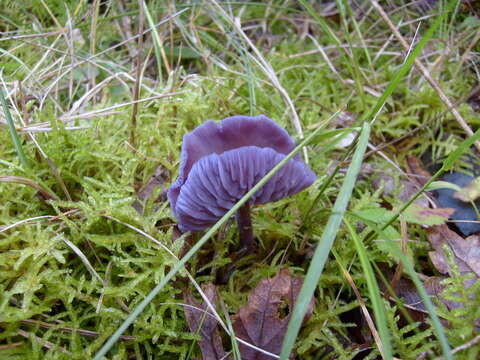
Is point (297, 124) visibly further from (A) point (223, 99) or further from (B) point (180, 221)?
(B) point (180, 221)

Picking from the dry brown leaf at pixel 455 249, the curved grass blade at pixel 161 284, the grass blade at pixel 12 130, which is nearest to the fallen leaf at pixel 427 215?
the dry brown leaf at pixel 455 249

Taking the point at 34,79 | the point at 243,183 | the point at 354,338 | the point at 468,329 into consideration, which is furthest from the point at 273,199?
the point at 34,79

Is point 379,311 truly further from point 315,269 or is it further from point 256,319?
point 256,319

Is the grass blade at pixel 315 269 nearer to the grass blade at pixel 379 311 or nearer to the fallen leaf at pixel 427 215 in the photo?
the grass blade at pixel 379 311

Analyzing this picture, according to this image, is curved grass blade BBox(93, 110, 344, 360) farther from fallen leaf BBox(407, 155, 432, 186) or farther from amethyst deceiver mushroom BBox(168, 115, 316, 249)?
fallen leaf BBox(407, 155, 432, 186)

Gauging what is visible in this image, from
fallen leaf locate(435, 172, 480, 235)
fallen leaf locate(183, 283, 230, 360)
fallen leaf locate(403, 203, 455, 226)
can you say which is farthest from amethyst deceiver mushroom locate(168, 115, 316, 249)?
fallen leaf locate(435, 172, 480, 235)

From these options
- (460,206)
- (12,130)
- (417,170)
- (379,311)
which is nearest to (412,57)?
(379,311)

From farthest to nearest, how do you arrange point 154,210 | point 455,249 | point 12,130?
point 154,210 < point 455,249 < point 12,130
